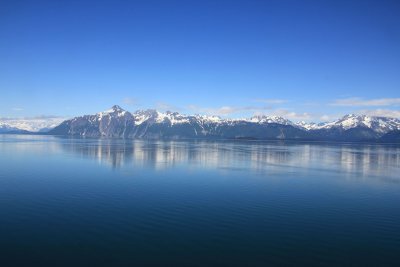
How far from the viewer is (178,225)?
31.3m

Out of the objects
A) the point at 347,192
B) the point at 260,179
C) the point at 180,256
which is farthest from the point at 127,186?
the point at 347,192

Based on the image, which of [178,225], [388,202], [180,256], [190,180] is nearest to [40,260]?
[180,256]

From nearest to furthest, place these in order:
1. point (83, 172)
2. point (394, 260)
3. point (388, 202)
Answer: point (394, 260) < point (388, 202) < point (83, 172)

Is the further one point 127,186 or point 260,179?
point 260,179

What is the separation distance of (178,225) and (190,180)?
1099 inches

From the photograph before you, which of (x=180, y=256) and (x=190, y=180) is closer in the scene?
(x=180, y=256)

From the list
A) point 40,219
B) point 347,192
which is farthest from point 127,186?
point 347,192

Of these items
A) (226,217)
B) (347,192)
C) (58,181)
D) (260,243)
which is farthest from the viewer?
(58,181)

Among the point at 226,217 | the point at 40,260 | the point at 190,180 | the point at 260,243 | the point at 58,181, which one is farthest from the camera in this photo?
the point at 190,180

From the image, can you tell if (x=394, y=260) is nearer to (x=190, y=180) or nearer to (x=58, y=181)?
(x=190, y=180)

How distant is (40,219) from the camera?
32.2m

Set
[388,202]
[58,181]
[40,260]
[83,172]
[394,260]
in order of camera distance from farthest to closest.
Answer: [83,172] → [58,181] → [388,202] → [394,260] → [40,260]

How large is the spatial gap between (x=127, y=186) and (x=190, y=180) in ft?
41.1

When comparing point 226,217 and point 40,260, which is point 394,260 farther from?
point 40,260
